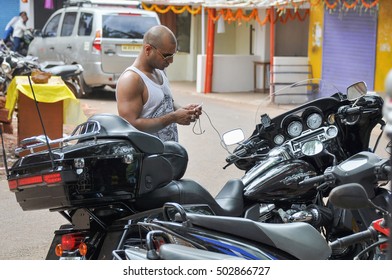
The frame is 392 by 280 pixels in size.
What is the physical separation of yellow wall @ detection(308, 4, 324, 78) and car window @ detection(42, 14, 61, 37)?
6.02m

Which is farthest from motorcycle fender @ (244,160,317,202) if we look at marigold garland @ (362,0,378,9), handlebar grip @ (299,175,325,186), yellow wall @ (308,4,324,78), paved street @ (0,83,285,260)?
yellow wall @ (308,4,324,78)

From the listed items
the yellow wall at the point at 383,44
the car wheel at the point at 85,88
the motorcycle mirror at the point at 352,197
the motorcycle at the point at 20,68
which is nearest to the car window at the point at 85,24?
the car wheel at the point at 85,88

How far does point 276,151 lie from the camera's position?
16.7ft

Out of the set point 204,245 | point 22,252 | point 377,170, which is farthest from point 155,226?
point 22,252

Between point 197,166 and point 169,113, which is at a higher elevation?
point 169,113

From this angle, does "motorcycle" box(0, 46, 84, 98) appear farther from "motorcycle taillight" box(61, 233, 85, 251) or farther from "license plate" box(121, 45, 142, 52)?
"motorcycle taillight" box(61, 233, 85, 251)

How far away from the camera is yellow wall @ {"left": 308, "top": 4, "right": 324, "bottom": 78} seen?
58.7 feet

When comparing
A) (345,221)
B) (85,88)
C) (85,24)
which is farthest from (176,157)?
(85,88)

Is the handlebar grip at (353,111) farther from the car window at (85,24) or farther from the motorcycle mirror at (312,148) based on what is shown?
the car window at (85,24)

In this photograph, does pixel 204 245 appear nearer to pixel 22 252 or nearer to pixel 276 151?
pixel 276 151

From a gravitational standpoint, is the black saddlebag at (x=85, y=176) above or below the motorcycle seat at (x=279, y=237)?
above

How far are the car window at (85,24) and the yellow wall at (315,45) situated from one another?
5051mm

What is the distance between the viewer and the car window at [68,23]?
60.0 ft

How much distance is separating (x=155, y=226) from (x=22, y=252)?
341 centimetres
